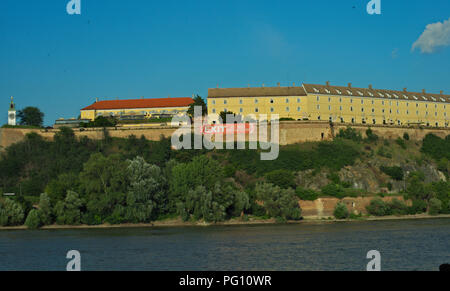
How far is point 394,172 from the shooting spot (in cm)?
5884

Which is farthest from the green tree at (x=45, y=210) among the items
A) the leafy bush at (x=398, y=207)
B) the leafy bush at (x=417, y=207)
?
the leafy bush at (x=417, y=207)

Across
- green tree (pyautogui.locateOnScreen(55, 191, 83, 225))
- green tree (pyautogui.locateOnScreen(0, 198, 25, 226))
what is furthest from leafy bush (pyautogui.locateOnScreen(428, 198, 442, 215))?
green tree (pyautogui.locateOnScreen(0, 198, 25, 226))

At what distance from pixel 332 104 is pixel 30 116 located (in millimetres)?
41934

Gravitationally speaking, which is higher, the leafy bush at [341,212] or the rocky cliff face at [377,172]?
the rocky cliff face at [377,172]

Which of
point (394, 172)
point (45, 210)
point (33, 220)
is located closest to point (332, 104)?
point (394, 172)

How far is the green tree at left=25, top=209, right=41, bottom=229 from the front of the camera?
4616cm

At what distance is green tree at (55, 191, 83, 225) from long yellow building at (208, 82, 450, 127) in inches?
1034

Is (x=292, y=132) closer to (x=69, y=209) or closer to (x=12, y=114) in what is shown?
(x=69, y=209)

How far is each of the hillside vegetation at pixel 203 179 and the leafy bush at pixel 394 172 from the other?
11 cm

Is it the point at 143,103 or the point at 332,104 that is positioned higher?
the point at 143,103

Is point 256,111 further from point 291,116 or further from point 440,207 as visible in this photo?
point 440,207

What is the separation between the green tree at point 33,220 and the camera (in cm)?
4616

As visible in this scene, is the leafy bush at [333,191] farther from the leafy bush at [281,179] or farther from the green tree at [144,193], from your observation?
the green tree at [144,193]
